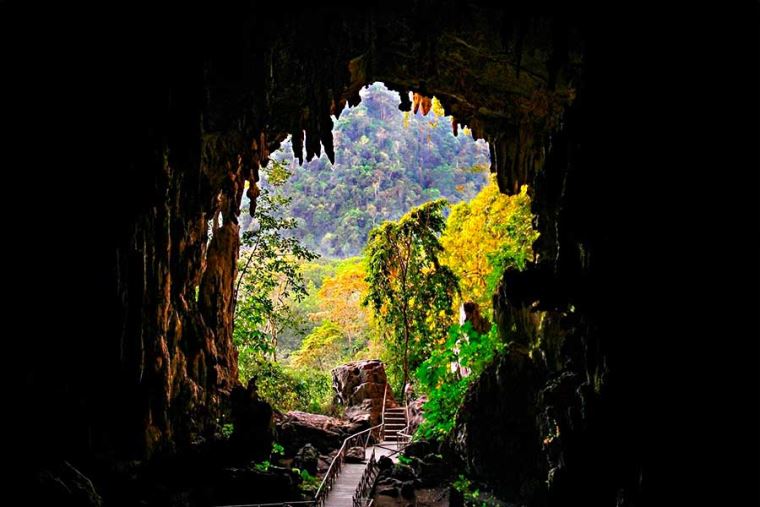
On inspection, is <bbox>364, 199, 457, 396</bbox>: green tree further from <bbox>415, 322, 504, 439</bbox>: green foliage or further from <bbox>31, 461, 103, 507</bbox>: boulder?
<bbox>31, 461, 103, 507</bbox>: boulder

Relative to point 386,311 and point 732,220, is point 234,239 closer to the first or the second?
point 386,311

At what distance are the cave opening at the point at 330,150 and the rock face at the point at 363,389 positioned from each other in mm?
7443

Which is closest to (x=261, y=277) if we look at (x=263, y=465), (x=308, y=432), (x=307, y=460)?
(x=308, y=432)

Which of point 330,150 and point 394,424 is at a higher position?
→ point 330,150

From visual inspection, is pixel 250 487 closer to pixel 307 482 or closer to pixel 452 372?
pixel 307 482

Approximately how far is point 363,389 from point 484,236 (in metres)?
6.91

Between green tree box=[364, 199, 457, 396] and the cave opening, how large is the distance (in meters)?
7.20

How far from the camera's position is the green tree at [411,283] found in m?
Result: 19.5

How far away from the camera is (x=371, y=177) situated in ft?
166

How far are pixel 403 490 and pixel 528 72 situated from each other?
873 centimetres

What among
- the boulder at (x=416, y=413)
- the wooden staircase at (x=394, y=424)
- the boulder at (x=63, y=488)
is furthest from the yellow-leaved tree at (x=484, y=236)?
the boulder at (x=63, y=488)

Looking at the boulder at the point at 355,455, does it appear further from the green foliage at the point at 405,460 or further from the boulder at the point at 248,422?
the boulder at the point at 248,422

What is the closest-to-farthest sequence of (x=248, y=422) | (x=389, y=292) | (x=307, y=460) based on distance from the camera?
(x=248, y=422) < (x=307, y=460) < (x=389, y=292)

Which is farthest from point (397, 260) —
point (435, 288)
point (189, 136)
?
point (189, 136)
